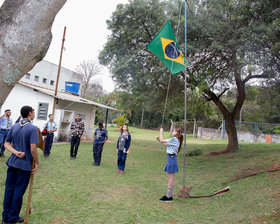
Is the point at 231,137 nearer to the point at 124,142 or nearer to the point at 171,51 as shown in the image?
the point at 124,142

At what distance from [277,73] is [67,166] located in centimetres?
864

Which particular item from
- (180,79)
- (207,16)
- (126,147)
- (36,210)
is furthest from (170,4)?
(36,210)

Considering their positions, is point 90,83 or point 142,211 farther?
point 90,83

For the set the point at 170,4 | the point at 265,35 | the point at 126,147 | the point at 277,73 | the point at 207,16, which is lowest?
the point at 126,147

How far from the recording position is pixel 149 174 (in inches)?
349

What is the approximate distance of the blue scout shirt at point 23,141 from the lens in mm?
3723

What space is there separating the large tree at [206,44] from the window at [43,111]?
519 cm

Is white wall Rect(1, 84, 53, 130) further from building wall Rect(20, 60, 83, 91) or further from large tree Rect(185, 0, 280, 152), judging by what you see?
building wall Rect(20, 60, 83, 91)

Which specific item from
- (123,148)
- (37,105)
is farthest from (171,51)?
(37,105)

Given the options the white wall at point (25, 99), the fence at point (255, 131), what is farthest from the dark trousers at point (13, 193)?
the fence at point (255, 131)

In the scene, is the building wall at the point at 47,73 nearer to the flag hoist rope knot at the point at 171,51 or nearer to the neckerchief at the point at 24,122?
the flag hoist rope knot at the point at 171,51

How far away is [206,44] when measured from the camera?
10.5 meters

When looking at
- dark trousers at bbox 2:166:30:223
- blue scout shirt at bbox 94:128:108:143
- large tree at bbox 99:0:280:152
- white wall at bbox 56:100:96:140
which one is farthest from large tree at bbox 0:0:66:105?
white wall at bbox 56:100:96:140

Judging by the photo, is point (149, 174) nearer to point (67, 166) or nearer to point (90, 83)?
point (67, 166)
